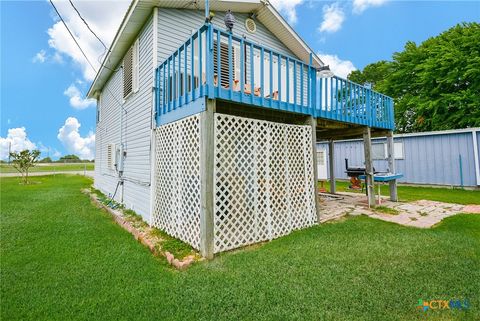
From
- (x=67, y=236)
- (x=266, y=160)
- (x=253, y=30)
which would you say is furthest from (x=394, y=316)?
(x=253, y=30)

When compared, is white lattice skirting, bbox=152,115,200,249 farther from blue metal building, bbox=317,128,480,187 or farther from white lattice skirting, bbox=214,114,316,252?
blue metal building, bbox=317,128,480,187

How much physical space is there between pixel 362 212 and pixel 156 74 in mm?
5818

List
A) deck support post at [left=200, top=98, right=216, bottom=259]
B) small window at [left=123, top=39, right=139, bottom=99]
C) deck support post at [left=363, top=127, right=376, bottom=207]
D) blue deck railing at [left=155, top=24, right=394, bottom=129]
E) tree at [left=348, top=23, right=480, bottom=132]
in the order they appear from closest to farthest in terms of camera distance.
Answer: deck support post at [left=200, top=98, right=216, bottom=259] → blue deck railing at [left=155, top=24, right=394, bottom=129] → small window at [left=123, top=39, right=139, bottom=99] → deck support post at [left=363, top=127, right=376, bottom=207] → tree at [left=348, top=23, right=480, bottom=132]

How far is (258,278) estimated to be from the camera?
2.84m

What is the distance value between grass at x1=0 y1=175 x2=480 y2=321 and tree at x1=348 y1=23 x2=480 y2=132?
1455 centimetres

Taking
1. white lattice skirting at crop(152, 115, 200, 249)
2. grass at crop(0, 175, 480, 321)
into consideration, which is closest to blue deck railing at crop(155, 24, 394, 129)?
white lattice skirting at crop(152, 115, 200, 249)

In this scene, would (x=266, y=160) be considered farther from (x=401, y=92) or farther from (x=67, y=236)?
(x=401, y=92)

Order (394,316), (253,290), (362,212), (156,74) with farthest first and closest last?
(362,212) < (156,74) < (253,290) < (394,316)

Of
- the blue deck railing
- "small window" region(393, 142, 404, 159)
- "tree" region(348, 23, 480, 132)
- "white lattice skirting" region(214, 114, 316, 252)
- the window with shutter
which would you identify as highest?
"tree" region(348, 23, 480, 132)

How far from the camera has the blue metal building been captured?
32.5 ft

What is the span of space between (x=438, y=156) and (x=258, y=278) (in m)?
11.7

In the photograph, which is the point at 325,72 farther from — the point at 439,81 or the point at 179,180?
the point at 439,81

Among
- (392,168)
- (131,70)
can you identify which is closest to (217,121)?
(131,70)

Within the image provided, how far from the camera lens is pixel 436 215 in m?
5.66
